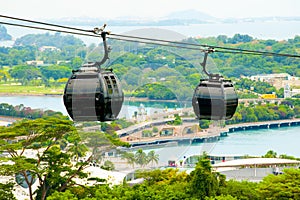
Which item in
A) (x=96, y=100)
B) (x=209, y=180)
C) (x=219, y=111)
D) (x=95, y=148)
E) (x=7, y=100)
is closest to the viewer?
(x=96, y=100)

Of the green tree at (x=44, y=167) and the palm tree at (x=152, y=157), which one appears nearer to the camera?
the green tree at (x=44, y=167)

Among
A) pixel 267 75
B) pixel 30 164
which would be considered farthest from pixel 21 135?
pixel 267 75

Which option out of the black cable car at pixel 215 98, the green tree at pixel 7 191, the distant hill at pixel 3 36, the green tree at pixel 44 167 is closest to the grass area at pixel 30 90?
the green tree at pixel 44 167

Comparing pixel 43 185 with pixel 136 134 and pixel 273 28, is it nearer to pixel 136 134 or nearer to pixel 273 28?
pixel 136 134

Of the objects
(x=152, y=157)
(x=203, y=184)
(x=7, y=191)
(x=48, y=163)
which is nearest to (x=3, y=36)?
(x=152, y=157)

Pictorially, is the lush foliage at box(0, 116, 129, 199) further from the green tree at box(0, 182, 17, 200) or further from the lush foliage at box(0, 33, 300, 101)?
the lush foliage at box(0, 33, 300, 101)

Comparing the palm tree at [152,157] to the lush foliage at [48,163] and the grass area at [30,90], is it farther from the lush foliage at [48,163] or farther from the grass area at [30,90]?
the grass area at [30,90]

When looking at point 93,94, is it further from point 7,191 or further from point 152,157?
point 152,157

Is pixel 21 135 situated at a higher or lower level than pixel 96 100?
lower
